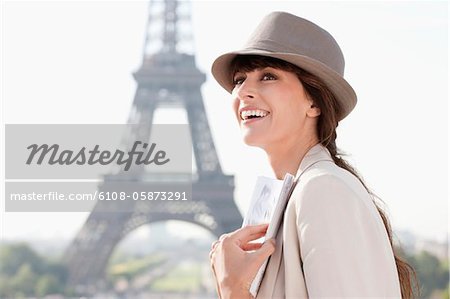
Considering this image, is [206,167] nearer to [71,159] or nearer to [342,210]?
[71,159]

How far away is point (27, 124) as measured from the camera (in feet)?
52.4

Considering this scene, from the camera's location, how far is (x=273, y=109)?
1.14 meters

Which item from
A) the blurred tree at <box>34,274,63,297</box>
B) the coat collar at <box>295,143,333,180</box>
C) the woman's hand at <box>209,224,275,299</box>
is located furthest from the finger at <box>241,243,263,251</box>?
the blurred tree at <box>34,274,63,297</box>

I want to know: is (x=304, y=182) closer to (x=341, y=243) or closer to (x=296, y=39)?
(x=341, y=243)

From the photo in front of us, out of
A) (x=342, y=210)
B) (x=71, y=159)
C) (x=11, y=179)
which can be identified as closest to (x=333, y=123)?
(x=342, y=210)

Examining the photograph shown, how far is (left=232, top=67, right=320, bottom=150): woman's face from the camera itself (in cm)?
114

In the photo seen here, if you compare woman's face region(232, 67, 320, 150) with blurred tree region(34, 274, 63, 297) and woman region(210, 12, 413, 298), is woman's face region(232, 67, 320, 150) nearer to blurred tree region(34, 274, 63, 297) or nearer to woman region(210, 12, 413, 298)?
woman region(210, 12, 413, 298)

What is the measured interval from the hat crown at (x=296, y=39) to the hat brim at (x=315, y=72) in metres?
0.01

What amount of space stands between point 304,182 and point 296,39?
206 millimetres

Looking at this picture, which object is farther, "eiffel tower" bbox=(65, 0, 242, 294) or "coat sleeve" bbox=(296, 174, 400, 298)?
"eiffel tower" bbox=(65, 0, 242, 294)

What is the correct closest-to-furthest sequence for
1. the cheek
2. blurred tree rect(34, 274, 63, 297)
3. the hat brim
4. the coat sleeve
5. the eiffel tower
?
the coat sleeve < the hat brim < the cheek < the eiffel tower < blurred tree rect(34, 274, 63, 297)

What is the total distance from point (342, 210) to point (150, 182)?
1466 cm

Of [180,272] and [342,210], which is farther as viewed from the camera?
[180,272]

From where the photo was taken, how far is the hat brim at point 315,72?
1094 mm
